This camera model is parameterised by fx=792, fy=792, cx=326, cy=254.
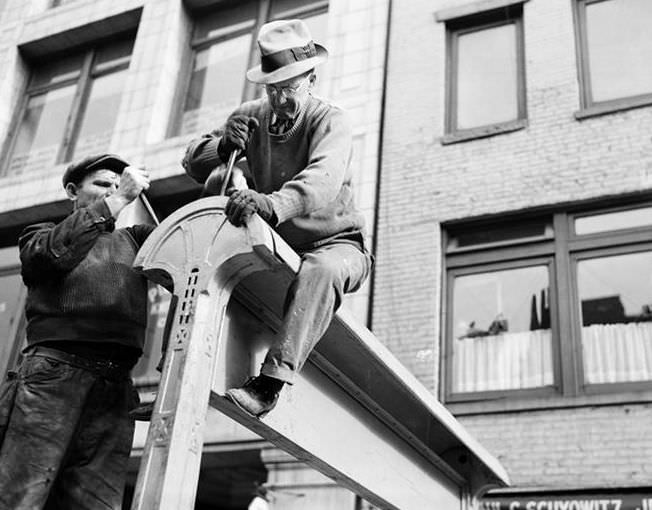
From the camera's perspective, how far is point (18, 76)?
14.9m

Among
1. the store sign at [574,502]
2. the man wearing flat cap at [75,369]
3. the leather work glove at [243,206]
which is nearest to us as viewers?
the leather work glove at [243,206]

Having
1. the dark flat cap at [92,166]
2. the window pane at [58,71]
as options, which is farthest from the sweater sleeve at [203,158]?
the window pane at [58,71]

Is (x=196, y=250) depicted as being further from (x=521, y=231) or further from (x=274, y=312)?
(x=521, y=231)

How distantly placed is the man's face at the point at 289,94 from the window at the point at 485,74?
6.72 metres

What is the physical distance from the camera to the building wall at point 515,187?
7922mm

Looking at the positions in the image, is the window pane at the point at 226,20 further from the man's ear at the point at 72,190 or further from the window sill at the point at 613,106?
the man's ear at the point at 72,190

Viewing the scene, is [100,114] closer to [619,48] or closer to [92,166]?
[619,48]

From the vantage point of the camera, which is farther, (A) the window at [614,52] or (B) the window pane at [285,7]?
(B) the window pane at [285,7]

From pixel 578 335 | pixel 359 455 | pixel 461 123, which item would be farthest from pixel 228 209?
pixel 461 123

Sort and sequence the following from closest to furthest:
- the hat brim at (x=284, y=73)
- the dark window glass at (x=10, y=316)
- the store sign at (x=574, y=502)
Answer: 1. the hat brim at (x=284, y=73)
2. the store sign at (x=574, y=502)
3. the dark window glass at (x=10, y=316)

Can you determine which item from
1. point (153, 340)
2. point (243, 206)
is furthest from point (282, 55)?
point (153, 340)

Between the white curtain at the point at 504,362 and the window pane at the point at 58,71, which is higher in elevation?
the window pane at the point at 58,71

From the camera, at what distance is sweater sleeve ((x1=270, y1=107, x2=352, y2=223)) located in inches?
131

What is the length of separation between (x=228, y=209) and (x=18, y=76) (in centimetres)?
1335
